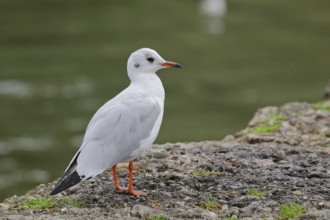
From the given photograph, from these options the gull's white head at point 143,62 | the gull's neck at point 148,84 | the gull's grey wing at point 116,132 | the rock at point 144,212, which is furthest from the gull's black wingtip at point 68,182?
the gull's white head at point 143,62

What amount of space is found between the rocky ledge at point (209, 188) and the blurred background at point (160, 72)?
11929mm

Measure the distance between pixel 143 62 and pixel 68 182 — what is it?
1.83 m

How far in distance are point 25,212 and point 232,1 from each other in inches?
1688

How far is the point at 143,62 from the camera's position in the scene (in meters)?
9.88

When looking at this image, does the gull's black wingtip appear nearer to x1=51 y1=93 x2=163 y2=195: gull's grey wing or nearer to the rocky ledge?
x1=51 y1=93 x2=163 y2=195: gull's grey wing

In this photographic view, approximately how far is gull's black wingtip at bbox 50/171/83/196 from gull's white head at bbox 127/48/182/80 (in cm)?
153

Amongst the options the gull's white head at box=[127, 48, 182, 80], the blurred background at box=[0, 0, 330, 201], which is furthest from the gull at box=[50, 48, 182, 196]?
the blurred background at box=[0, 0, 330, 201]

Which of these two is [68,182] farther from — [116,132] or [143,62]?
[143,62]

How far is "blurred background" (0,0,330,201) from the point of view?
90.2 feet

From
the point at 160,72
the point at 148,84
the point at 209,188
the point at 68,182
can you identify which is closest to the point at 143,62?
the point at 148,84

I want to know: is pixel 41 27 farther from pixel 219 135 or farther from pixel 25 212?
pixel 25 212

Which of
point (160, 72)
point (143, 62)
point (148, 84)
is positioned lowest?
point (148, 84)

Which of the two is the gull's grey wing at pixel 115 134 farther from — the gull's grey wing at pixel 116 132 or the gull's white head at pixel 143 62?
the gull's white head at pixel 143 62

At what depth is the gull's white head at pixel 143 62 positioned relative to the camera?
32.3 ft
